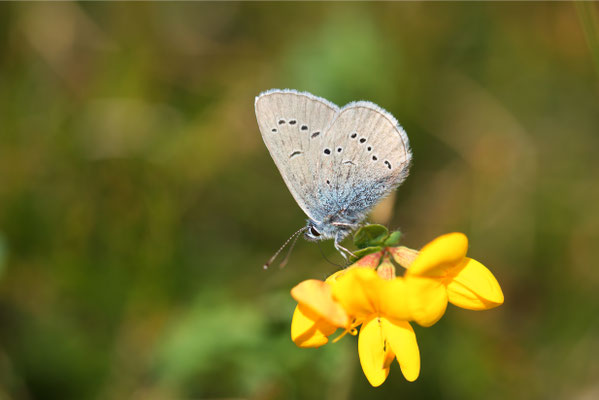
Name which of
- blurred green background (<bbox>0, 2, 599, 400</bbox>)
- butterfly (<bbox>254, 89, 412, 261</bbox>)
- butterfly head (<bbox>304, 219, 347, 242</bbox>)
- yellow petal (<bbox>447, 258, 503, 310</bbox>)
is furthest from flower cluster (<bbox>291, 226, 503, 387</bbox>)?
blurred green background (<bbox>0, 2, 599, 400</bbox>)

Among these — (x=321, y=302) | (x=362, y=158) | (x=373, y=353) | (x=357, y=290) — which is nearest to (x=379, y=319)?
(x=373, y=353)

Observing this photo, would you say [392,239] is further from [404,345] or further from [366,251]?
[404,345]

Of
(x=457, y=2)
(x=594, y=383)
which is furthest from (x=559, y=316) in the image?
(x=457, y=2)

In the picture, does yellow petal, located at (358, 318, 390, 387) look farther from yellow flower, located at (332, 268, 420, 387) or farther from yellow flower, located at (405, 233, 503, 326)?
yellow flower, located at (405, 233, 503, 326)

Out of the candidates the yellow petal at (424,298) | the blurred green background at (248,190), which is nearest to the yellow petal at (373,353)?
the yellow petal at (424,298)

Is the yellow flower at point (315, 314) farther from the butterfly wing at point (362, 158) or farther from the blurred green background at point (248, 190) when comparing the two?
the blurred green background at point (248, 190)

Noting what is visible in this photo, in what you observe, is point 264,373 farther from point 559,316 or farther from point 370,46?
point 370,46
